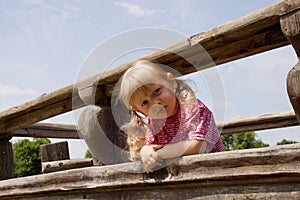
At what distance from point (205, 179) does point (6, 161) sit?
7.55 ft

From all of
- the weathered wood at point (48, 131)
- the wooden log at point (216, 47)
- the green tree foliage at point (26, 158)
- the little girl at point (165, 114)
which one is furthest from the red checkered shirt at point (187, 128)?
the green tree foliage at point (26, 158)

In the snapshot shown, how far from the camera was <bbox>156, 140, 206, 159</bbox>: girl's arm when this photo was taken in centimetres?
210

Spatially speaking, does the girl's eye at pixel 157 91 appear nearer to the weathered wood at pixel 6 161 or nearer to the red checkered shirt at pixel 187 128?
the red checkered shirt at pixel 187 128

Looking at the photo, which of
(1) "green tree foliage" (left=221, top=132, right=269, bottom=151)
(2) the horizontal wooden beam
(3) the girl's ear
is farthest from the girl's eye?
(1) "green tree foliage" (left=221, top=132, right=269, bottom=151)

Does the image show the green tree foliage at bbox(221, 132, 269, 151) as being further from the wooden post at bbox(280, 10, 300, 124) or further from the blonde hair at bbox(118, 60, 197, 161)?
the wooden post at bbox(280, 10, 300, 124)

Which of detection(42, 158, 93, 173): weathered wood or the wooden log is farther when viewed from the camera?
detection(42, 158, 93, 173): weathered wood

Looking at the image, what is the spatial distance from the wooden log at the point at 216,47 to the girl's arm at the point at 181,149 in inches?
14.4

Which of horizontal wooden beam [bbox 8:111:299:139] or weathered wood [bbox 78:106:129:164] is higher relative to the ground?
horizontal wooden beam [bbox 8:111:299:139]

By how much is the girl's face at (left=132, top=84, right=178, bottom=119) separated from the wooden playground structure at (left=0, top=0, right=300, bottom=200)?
15 cm

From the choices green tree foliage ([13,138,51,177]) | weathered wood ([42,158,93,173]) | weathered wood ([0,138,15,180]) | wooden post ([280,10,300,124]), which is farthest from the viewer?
green tree foliage ([13,138,51,177])

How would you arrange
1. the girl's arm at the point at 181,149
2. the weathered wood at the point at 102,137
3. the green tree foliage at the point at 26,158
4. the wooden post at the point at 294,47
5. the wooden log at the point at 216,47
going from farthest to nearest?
A: the green tree foliage at the point at 26,158
the weathered wood at the point at 102,137
the girl's arm at the point at 181,149
the wooden log at the point at 216,47
the wooden post at the point at 294,47

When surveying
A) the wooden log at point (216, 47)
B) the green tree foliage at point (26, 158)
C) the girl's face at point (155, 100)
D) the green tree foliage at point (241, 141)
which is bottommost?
the girl's face at point (155, 100)

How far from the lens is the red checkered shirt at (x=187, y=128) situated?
219 cm

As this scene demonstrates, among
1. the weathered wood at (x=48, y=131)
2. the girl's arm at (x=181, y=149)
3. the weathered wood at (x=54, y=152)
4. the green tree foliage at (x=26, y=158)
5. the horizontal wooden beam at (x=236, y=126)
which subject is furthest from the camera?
the green tree foliage at (x=26, y=158)
